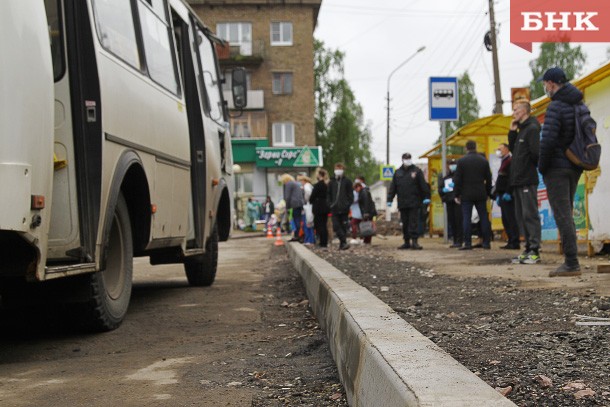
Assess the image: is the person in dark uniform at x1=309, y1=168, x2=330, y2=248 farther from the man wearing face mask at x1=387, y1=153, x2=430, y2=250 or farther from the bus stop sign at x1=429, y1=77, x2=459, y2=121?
the bus stop sign at x1=429, y1=77, x2=459, y2=121

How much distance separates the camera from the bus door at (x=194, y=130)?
30.0 ft

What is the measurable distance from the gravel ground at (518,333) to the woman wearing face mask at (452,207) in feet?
30.0

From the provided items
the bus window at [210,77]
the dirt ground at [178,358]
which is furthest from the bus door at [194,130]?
the dirt ground at [178,358]

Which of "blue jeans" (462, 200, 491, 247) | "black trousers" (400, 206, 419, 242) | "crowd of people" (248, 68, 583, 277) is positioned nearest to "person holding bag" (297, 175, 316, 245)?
"crowd of people" (248, 68, 583, 277)

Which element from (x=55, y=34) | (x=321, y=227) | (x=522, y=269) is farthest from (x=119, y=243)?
(x=321, y=227)

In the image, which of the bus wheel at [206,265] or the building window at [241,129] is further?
the building window at [241,129]

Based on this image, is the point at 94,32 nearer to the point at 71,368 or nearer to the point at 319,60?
the point at 71,368

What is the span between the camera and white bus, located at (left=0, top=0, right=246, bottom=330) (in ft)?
15.9

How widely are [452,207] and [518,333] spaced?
13854 mm

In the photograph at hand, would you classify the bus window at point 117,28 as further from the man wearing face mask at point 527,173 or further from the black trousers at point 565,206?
the man wearing face mask at point 527,173

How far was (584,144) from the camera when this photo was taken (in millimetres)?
8516

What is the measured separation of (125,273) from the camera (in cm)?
688

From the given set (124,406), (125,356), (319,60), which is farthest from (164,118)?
(319,60)

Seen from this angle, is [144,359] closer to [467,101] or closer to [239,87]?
[239,87]
